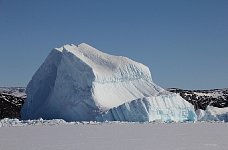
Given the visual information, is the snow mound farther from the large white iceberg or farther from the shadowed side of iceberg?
the shadowed side of iceberg

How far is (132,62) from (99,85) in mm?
3150

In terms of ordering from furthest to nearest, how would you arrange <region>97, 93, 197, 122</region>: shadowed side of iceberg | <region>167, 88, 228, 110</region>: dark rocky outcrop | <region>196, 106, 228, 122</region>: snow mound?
<region>167, 88, 228, 110</region>: dark rocky outcrop → <region>196, 106, 228, 122</region>: snow mound → <region>97, 93, 197, 122</region>: shadowed side of iceberg

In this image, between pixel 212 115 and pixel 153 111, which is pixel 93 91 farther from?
pixel 212 115

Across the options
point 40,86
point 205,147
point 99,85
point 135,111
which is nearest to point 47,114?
point 40,86

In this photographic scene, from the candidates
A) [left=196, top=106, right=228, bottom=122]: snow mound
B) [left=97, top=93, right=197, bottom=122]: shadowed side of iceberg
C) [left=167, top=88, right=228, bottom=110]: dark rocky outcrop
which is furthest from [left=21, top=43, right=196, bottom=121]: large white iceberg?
[left=167, top=88, right=228, bottom=110]: dark rocky outcrop

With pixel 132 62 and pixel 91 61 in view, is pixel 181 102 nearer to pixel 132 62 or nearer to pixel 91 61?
pixel 132 62

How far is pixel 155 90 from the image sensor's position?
27766 millimetres

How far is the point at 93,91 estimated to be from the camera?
1005 inches

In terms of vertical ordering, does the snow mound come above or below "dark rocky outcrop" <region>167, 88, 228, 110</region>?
below

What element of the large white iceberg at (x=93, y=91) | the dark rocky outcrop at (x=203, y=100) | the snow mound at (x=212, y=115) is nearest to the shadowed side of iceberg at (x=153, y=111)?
the large white iceberg at (x=93, y=91)

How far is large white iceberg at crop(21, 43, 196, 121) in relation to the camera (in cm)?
2533

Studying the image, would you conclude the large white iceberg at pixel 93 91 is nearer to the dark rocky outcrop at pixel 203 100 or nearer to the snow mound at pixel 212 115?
the snow mound at pixel 212 115

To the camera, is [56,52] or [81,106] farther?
[56,52]


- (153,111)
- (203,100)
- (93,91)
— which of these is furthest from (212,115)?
(203,100)
